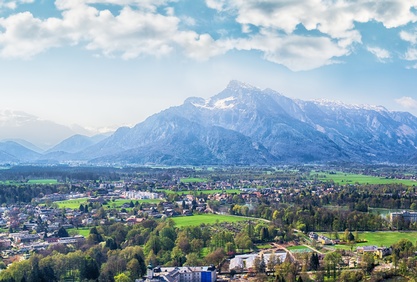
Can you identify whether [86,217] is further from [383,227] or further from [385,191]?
[385,191]

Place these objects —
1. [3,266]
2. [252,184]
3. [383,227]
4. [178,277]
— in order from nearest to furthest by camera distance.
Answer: [178,277] → [3,266] → [383,227] → [252,184]

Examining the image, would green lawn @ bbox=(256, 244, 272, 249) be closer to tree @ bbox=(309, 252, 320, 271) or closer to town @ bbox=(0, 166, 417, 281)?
town @ bbox=(0, 166, 417, 281)

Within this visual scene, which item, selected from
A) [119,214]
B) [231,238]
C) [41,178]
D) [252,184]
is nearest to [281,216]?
[231,238]

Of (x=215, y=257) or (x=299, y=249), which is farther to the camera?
(x=299, y=249)

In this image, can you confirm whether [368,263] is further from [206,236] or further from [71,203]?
[71,203]

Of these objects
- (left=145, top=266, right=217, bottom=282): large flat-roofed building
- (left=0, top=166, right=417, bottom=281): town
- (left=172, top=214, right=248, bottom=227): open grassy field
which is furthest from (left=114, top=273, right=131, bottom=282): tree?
(left=172, top=214, right=248, bottom=227): open grassy field

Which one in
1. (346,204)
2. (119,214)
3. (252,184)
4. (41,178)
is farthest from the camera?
(41,178)

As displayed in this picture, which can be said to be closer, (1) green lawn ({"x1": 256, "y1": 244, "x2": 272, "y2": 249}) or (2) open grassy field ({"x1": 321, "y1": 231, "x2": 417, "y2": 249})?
(1) green lawn ({"x1": 256, "y1": 244, "x2": 272, "y2": 249})

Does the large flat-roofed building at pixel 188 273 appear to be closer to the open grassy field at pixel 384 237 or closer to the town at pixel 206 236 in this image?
the town at pixel 206 236

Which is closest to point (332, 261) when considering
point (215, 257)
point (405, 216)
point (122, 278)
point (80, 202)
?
point (215, 257)
